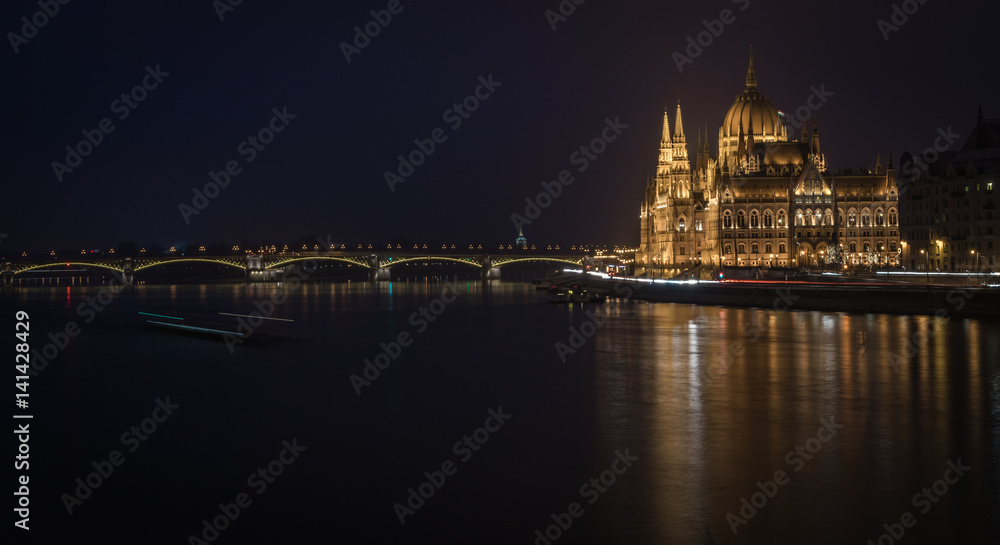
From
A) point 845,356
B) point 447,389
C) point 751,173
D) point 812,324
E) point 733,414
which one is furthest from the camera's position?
point 751,173

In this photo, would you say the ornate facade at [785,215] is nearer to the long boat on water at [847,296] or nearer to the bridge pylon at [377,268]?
the long boat on water at [847,296]

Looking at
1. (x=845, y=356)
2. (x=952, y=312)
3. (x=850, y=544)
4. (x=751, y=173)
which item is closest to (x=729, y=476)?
(x=850, y=544)

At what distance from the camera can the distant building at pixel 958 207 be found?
89.8 metres

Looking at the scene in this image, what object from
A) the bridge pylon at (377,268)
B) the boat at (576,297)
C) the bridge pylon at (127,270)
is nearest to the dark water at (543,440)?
the boat at (576,297)

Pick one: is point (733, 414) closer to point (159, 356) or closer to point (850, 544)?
point (850, 544)

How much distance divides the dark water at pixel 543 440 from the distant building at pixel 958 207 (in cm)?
4997

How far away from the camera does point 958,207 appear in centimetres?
9375

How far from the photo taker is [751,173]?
129375 mm

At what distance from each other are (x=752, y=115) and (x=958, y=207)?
5010 centimetres

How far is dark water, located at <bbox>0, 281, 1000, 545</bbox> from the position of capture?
16266 millimetres

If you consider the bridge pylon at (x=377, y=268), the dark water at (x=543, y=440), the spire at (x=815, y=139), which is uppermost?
the spire at (x=815, y=139)

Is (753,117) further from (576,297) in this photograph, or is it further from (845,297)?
(845,297)

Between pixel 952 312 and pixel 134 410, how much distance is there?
44.1 metres

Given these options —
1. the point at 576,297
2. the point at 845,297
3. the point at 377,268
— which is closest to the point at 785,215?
the point at 576,297
